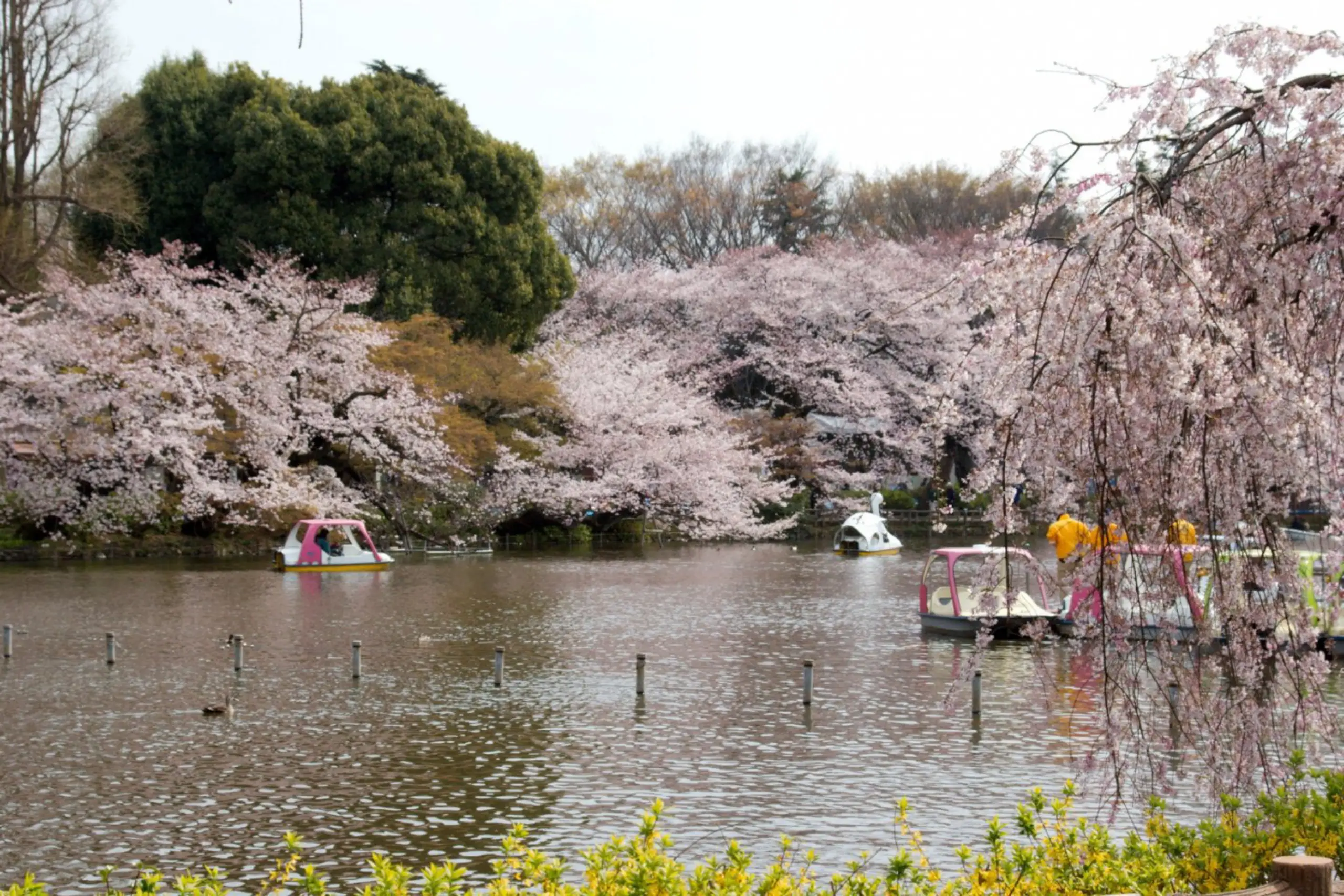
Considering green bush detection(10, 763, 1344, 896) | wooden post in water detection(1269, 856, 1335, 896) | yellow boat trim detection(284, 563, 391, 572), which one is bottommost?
green bush detection(10, 763, 1344, 896)

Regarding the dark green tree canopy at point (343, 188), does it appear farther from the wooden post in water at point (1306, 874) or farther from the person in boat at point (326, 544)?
the wooden post in water at point (1306, 874)

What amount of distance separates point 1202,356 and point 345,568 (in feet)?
96.2

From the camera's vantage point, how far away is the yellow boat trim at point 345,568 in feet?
108

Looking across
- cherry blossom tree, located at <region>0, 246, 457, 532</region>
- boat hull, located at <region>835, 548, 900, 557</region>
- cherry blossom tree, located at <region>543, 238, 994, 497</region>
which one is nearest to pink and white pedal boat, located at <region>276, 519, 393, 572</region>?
cherry blossom tree, located at <region>0, 246, 457, 532</region>

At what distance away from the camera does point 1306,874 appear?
4.66m

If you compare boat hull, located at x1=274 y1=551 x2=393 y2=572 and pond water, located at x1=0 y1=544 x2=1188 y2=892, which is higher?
boat hull, located at x1=274 y1=551 x2=393 y2=572

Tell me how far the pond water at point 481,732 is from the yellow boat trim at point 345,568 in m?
6.72

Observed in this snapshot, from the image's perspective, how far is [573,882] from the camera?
30.3 feet

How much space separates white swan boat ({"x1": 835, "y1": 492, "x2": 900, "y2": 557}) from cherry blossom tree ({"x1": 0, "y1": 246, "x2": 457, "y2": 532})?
11.3 metres

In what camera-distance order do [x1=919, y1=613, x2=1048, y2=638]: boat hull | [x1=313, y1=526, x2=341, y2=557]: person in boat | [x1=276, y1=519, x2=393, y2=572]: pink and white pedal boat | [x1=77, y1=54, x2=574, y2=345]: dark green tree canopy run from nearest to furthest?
[x1=919, y1=613, x2=1048, y2=638]: boat hull, [x1=276, y1=519, x2=393, y2=572]: pink and white pedal boat, [x1=313, y1=526, x2=341, y2=557]: person in boat, [x1=77, y1=54, x2=574, y2=345]: dark green tree canopy

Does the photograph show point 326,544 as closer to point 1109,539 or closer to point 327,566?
point 327,566

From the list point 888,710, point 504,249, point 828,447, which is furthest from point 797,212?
point 888,710

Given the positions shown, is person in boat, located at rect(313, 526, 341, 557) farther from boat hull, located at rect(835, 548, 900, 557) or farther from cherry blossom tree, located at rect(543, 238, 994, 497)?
cherry blossom tree, located at rect(543, 238, 994, 497)

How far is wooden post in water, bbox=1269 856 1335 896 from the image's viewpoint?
15.3 feet
